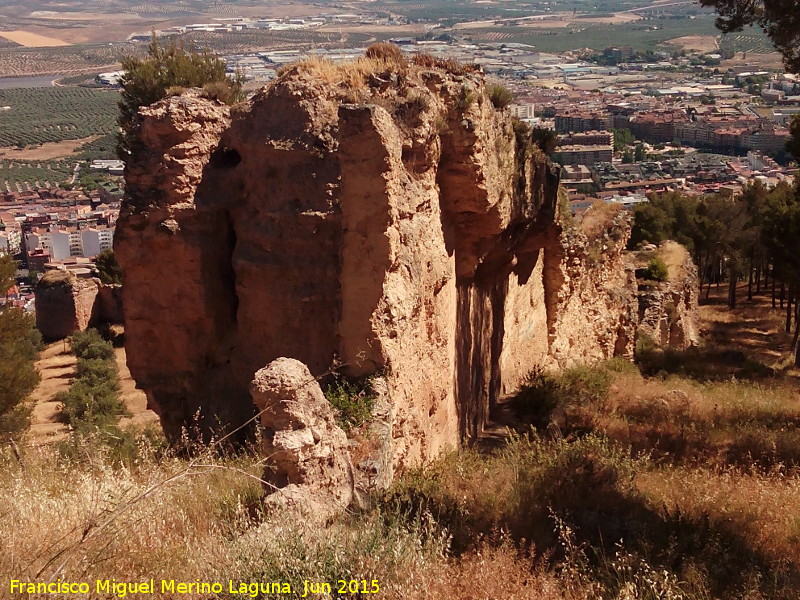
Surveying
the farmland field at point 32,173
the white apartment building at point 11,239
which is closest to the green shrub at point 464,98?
the white apartment building at point 11,239

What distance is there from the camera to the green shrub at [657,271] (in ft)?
68.3

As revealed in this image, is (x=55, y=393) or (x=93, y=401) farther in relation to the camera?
(x=55, y=393)

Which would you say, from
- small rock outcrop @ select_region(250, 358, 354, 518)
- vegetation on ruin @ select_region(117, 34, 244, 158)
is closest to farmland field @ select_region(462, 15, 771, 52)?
vegetation on ruin @ select_region(117, 34, 244, 158)

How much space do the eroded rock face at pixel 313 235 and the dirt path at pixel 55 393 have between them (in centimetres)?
913

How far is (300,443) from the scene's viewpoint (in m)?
5.93

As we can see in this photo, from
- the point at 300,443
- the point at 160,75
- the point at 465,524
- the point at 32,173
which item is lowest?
the point at 32,173

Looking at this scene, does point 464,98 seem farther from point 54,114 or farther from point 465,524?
point 54,114

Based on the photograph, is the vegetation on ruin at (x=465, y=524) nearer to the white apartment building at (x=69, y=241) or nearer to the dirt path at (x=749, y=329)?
the dirt path at (x=749, y=329)

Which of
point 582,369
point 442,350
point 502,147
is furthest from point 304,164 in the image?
point 582,369

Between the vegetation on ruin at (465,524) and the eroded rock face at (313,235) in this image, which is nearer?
the vegetation on ruin at (465,524)

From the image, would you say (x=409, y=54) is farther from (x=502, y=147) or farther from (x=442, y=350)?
(x=442, y=350)

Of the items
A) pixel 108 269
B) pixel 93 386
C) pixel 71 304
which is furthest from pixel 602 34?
pixel 93 386

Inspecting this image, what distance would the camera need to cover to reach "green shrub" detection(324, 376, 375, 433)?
7.24 m

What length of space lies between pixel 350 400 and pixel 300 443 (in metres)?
1.54
